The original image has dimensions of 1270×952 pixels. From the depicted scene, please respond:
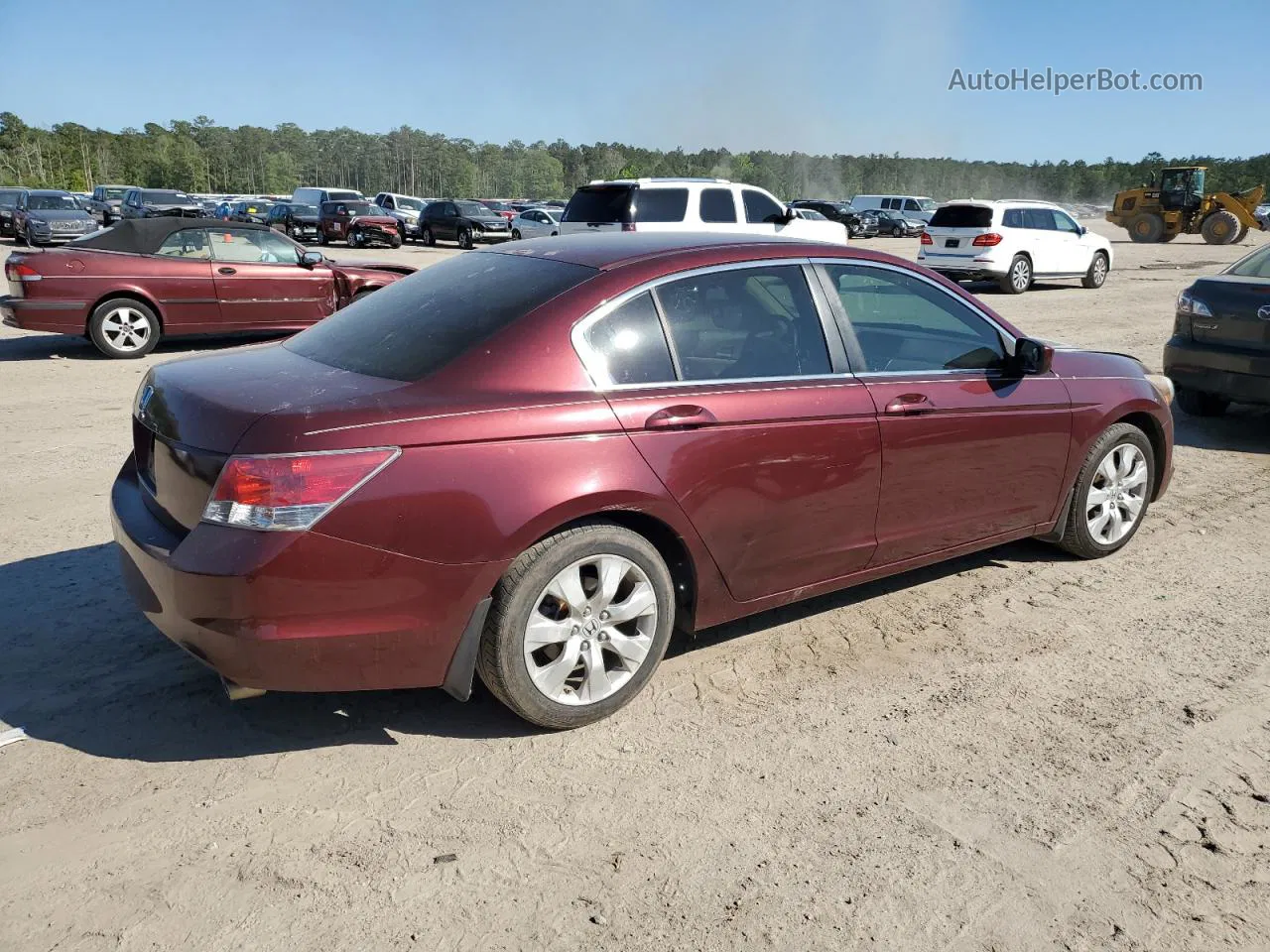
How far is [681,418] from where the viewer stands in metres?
3.47

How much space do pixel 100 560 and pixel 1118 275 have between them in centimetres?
2468

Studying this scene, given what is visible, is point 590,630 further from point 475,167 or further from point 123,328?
point 475,167

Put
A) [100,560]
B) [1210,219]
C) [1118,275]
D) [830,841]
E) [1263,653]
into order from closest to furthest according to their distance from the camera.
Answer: [830,841] < [1263,653] < [100,560] < [1118,275] < [1210,219]

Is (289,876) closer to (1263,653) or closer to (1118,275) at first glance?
(1263,653)

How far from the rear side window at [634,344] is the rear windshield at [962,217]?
55.6 ft

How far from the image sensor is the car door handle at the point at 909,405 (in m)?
4.03

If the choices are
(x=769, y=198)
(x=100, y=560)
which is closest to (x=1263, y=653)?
(x=100, y=560)

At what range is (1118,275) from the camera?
24.1 metres

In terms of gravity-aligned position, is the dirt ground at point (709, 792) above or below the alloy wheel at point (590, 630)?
below

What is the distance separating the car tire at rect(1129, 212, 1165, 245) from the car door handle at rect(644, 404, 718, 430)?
41.3 meters

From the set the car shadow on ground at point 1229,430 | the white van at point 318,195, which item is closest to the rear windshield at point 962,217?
the car shadow on ground at point 1229,430

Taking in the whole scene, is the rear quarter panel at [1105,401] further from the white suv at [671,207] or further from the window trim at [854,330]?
the white suv at [671,207]

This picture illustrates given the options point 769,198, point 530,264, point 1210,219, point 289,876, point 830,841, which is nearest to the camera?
point 289,876

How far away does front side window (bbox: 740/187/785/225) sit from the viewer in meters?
15.8
